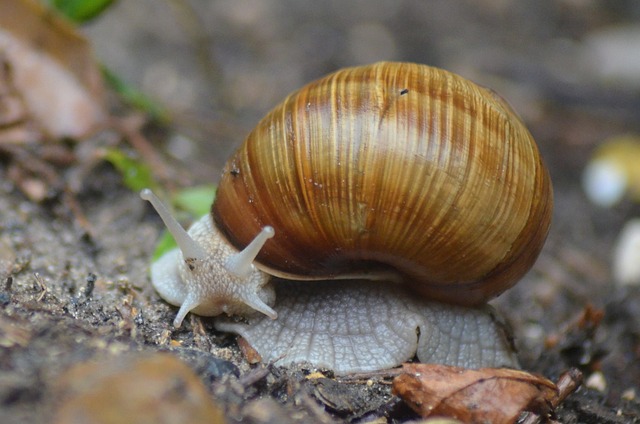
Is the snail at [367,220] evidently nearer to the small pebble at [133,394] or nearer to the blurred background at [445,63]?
→ the small pebble at [133,394]

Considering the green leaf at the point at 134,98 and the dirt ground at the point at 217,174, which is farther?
the green leaf at the point at 134,98

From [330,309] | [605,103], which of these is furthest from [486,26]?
[330,309]

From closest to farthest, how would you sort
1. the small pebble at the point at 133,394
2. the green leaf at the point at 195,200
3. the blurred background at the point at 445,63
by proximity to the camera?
the small pebble at the point at 133,394
the green leaf at the point at 195,200
the blurred background at the point at 445,63

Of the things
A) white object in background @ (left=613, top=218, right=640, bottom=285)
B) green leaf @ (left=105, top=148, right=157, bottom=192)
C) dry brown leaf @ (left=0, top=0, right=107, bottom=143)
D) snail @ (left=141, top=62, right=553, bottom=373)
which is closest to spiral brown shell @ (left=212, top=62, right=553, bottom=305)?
snail @ (left=141, top=62, right=553, bottom=373)

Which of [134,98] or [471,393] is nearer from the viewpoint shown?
[471,393]

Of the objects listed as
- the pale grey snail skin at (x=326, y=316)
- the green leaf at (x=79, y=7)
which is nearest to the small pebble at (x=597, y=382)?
the pale grey snail skin at (x=326, y=316)

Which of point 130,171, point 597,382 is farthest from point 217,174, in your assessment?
point 597,382

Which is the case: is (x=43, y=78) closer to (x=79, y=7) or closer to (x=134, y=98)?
(x=79, y=7)
